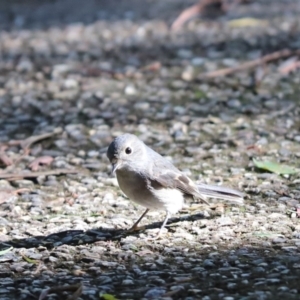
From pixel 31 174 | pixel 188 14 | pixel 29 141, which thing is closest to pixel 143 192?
pixel 31 174

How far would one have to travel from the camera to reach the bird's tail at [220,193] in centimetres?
513

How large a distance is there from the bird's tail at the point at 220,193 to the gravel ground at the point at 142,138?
97mm

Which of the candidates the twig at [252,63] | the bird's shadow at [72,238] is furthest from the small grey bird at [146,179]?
the twig at [252,63]

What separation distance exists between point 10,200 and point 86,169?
0.78 metres

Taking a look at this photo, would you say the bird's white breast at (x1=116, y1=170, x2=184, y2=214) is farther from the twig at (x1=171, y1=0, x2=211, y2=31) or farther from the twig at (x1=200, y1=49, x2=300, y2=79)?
the twig at (x1=171, y1=0, x2=211, y2=31)

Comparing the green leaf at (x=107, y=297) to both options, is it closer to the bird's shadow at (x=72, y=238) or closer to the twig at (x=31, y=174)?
the bird's shadow at (x=72, y=238)

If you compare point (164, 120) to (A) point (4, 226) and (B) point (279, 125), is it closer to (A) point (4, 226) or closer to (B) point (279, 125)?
(B) point (279, 125)

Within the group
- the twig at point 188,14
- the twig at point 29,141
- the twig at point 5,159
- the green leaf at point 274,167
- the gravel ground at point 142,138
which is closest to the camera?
the gravel ground at point 142,138

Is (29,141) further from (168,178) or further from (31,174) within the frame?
(168,178)

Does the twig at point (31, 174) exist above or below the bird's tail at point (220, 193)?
above

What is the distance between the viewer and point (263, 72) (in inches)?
314

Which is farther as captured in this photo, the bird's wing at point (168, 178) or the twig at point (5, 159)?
the twig at point (5, 159)

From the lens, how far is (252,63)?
8227 millimetres

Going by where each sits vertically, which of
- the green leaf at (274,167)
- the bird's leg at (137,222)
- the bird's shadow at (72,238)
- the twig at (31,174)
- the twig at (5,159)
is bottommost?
the bird's shadow at (72,238)
